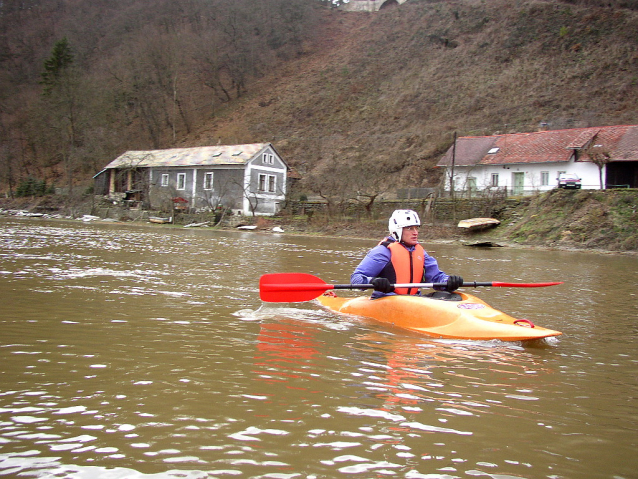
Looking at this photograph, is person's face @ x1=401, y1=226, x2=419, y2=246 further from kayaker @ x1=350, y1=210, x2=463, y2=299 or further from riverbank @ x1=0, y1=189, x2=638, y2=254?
riverbank @ x1=0, y1=189, x2=638, y2=254

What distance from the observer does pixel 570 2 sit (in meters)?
63.1

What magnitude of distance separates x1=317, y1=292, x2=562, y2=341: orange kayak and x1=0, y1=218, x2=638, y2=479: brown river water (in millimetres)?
167

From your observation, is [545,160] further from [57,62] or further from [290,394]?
[57,62]

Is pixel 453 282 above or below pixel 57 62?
below

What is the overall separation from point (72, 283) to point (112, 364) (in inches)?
213

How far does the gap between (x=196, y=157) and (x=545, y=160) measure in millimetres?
26900

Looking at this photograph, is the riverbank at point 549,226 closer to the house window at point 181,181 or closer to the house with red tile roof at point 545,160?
the house with red tile roof at point 545,160

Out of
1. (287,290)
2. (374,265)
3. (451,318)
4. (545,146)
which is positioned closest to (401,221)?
(374,265)

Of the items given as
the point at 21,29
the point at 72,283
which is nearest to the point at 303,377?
the point at 72,283

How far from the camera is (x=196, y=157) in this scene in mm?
46188

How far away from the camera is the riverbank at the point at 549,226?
80.8 feet

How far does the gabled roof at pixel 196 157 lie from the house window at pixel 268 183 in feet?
6.68

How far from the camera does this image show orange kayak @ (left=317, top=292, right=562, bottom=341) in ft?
20.5

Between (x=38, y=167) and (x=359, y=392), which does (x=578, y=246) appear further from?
(x=38, y=167)
